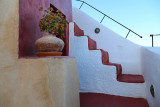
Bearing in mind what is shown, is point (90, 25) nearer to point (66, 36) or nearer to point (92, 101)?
point (66, 36)

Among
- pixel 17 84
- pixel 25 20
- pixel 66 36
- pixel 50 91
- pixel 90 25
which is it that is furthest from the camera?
pixel 90 25

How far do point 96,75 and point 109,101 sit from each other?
0.64 m

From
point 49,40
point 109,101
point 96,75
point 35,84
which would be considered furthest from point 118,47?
point 35,84

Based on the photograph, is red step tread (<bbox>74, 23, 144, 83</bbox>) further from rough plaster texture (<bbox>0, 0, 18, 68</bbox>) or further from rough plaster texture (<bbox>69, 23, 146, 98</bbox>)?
rough plaster texture (<bbox>0, 0, 18, 68</bbox>)

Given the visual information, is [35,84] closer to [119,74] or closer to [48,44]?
[48,44]

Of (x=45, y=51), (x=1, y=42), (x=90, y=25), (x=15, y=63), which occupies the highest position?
(x=90, y=25)

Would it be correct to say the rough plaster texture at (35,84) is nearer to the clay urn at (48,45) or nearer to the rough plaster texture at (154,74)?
the clay urn at (48,45)

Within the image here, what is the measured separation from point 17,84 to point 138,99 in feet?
7.34

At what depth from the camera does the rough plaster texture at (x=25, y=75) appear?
1.45 m

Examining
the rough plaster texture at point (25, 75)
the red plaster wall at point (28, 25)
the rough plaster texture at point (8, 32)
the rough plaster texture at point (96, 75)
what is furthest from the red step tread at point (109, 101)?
the rough plaster texture at point (8, 32)

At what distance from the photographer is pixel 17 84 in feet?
5.10

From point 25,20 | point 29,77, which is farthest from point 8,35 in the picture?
point 29,77

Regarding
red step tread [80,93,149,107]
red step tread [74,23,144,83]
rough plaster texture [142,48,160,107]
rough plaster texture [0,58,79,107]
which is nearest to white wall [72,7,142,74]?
red step tread [74,23,144,83]

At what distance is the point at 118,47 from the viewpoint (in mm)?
3713
